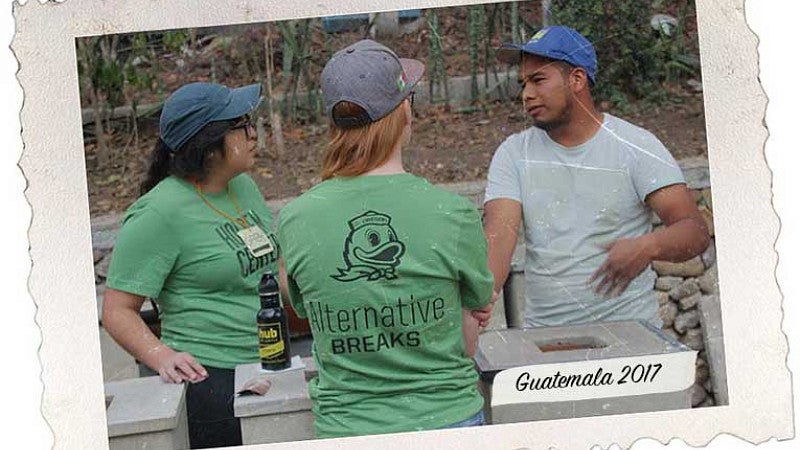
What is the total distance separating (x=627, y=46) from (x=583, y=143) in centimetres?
28

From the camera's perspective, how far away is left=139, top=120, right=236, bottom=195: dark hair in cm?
272

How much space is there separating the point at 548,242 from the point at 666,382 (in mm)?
475

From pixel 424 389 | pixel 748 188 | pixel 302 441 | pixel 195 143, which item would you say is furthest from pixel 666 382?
pixel 195 143

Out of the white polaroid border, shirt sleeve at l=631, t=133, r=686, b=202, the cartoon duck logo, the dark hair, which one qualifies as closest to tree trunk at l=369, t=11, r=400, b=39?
the white polaroid border

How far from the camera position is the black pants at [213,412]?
2.75m

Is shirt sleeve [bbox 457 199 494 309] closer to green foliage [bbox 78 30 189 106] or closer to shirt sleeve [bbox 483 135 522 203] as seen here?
shirt sleeve [bbox 483 135 522 203]

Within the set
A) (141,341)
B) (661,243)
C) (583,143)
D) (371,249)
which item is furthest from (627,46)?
Result: (141,341)

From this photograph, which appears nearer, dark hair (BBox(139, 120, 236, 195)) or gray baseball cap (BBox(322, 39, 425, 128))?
gray baseball cap (BBox(322, 39, 425, 128))

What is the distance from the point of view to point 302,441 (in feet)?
8.89

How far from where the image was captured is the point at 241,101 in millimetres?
2748

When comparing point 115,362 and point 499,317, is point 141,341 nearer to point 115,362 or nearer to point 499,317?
point 115,362

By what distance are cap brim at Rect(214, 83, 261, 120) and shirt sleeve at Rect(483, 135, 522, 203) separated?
2.04 ft

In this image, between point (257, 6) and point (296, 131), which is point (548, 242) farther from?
point (257, 6)

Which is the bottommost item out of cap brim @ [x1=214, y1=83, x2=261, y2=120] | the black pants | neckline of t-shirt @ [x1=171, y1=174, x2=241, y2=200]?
the black pants
